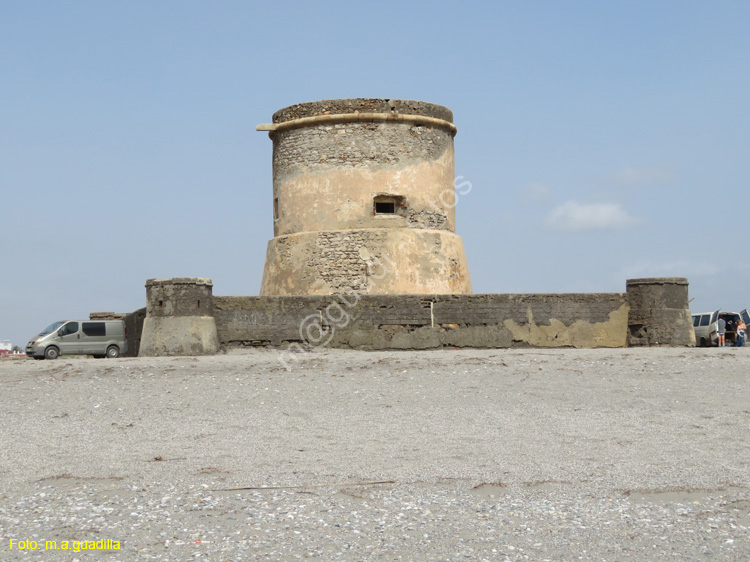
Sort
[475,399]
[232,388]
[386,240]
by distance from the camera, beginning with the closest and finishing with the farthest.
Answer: [475,399] → [232,388] → [386,240]

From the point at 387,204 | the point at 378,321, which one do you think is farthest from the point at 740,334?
the point at 378,321

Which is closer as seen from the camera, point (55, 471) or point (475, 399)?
point (55, 471)

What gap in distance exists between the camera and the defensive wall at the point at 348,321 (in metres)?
14.9

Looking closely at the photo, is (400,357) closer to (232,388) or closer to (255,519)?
(232,388)

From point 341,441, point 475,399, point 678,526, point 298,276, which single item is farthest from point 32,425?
point 298,276

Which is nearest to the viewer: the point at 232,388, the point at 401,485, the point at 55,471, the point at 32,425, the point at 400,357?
the point at 401,485

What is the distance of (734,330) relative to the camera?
74.1 ft

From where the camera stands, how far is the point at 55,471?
7.51 metres

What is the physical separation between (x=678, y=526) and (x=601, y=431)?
3149 mm

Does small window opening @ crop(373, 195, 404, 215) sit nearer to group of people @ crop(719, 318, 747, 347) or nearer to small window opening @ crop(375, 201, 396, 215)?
small window opening @ crop(375, 201, 396, 215)

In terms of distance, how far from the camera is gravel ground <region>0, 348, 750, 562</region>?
18.9 ft

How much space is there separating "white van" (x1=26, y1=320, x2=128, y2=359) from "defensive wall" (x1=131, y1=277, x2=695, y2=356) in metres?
6.72

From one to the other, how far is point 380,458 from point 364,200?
10958mm

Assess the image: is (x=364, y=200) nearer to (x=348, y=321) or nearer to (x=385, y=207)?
(x=385, y=207)
